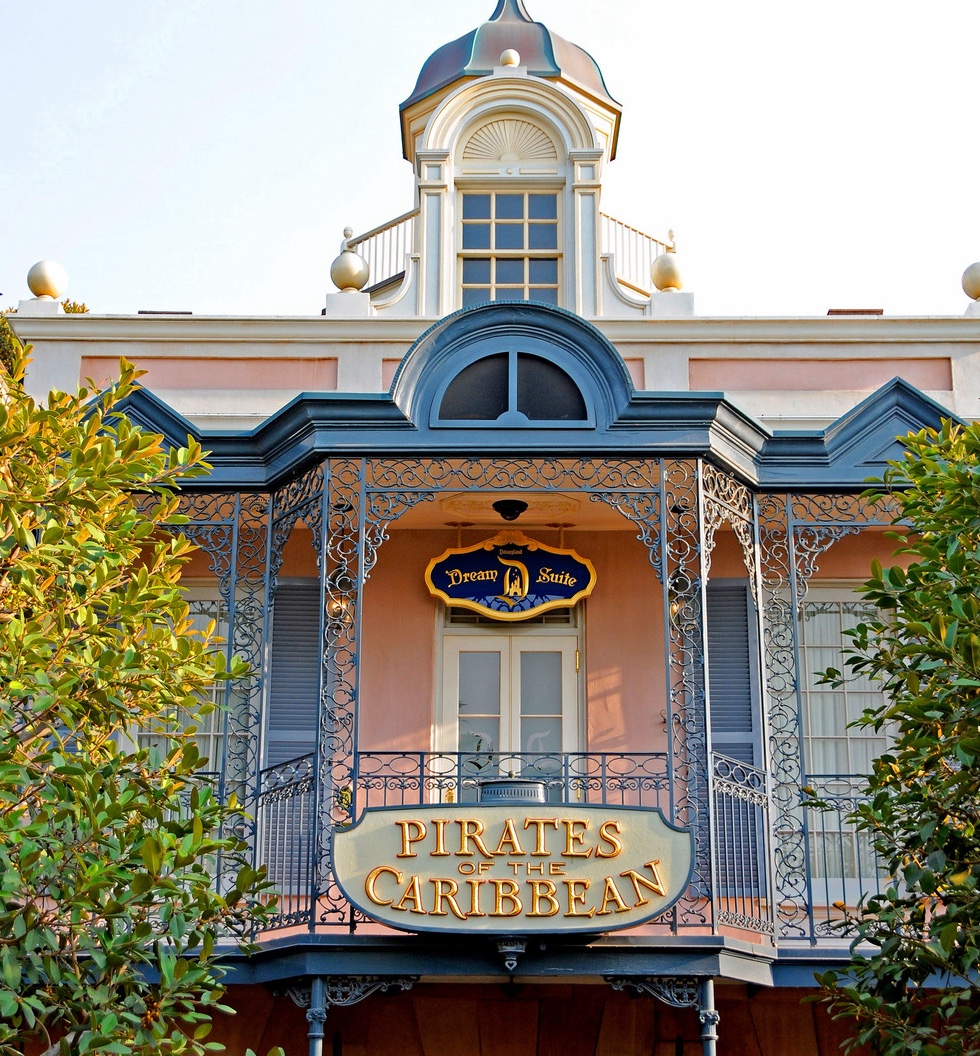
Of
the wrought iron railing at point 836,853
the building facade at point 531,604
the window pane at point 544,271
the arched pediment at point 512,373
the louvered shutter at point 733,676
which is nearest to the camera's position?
the building facade at point 531,604

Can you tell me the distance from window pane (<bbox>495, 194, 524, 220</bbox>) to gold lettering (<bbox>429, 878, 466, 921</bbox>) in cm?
641

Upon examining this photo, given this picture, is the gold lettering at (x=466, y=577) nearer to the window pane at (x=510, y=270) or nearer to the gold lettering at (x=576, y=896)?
the window pane at (x=510, y=270)

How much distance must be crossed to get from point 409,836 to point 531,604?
2.88m

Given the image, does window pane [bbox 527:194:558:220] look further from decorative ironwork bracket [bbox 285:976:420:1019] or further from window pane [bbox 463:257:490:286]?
decorative ironwork bracket [bbox 285:976:420:1019]

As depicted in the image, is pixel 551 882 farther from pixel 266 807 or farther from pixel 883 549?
pixel 883 549

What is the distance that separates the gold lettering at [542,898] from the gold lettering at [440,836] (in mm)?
597

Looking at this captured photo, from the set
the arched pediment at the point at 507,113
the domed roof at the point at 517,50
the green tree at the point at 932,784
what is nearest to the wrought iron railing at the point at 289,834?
the green tree at the point at 932,784

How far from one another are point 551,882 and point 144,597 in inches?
137

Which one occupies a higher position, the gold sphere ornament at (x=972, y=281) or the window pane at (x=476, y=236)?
the window pane at (x=476, y=236)

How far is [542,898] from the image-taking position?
1020cm

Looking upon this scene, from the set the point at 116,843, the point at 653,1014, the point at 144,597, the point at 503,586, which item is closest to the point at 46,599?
the point at 144,597

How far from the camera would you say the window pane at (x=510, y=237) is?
1416cm

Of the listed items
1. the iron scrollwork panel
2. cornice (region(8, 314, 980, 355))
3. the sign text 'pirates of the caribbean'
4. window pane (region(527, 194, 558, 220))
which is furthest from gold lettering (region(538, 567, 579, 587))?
window pane (region(527, 194, 558, 220))

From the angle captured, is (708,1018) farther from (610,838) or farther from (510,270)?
(510,270)
